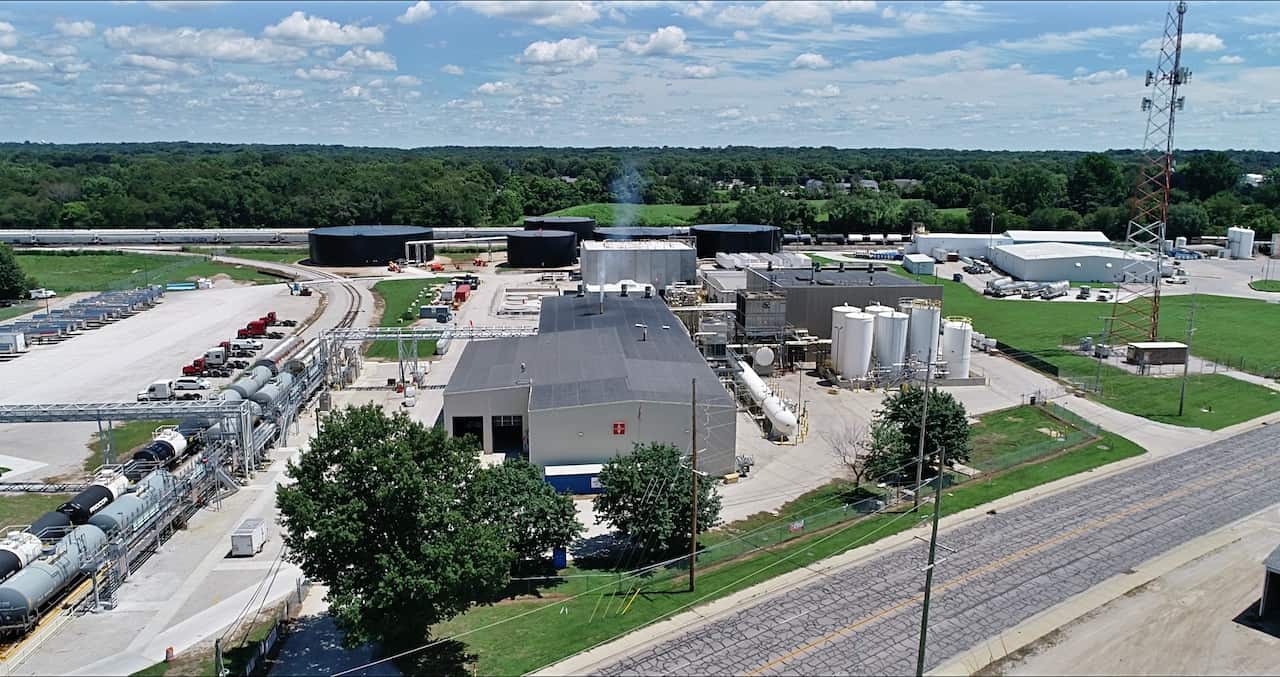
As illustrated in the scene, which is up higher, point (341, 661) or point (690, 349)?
point (690, 349)

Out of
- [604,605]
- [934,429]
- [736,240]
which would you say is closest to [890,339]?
[934,429]

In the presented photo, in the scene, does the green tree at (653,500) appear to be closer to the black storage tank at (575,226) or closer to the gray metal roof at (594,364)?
the gray metal roof at (594,364)

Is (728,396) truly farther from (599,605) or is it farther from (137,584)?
(137,584)

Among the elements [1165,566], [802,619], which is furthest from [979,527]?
[802,619]

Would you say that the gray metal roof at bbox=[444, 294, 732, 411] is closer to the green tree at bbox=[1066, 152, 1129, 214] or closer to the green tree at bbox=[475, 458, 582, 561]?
the green tree at bbox=[475, 458, 582, 561]

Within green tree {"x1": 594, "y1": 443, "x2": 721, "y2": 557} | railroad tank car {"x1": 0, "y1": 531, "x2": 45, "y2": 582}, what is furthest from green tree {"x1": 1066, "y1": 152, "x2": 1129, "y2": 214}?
railroad tank car {"x1": 0, "y1": 531, "x2": 45, "y2": 582}

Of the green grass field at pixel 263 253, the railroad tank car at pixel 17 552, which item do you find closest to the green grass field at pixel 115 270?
the green grass field at pixel 263 253
